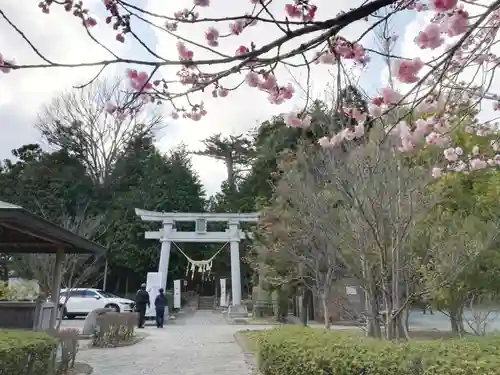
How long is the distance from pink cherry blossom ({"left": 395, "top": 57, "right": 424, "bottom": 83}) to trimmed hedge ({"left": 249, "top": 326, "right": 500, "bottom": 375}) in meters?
2.27

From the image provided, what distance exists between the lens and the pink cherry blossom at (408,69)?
300 cm

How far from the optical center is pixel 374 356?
14.8ft

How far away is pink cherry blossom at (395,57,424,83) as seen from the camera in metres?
3.00

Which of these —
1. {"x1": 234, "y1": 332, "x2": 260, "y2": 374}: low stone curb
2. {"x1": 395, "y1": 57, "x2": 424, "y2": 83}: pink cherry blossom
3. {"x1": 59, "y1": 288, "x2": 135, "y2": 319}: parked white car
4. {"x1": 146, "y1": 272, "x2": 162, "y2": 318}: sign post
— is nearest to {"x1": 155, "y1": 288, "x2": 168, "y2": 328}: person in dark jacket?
{"x1": 146, "y1": 272, "x2": 162, "y2": 318}: sign post

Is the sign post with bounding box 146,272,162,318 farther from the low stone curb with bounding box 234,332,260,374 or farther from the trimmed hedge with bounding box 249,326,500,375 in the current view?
the trimmed hedge with bounding box 249,326,500,375

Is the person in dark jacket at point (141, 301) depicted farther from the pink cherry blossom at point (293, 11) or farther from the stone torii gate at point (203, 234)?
the pink cherry blossom at point (293, 11)

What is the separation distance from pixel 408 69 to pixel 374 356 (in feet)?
8.91

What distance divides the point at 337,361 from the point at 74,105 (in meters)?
27.3

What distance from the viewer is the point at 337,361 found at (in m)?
4.73

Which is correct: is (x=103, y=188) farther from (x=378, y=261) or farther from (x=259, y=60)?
(x=259, y=60)

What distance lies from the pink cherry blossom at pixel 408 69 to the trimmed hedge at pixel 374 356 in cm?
227

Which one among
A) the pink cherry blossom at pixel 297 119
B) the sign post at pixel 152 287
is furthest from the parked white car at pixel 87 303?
the pink cherry blossom at pixel 297 119

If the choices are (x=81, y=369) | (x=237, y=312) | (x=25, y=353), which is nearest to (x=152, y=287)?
(x=237, y=312)

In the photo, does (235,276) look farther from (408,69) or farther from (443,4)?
(443,4)
